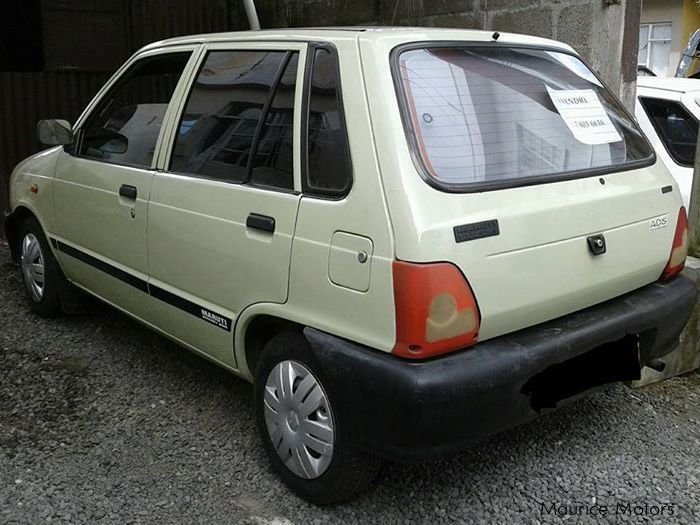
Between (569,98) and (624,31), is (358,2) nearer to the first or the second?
(624,31)

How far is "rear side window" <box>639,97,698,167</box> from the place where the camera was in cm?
581

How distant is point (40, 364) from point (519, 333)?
2848 millimetres

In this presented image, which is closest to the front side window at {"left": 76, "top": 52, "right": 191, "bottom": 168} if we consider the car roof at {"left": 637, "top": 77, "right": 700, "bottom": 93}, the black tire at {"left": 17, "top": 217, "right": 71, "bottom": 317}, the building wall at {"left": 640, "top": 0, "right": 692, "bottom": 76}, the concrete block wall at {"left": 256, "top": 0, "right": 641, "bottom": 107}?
the black tire at {"left": 17, "top": 217, "right": 71, "bottom": 317}

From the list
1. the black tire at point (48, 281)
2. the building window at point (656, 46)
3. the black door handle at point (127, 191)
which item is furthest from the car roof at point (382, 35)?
the building window at point (656, 46)

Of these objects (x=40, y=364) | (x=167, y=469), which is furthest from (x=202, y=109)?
(x=40, y=364)

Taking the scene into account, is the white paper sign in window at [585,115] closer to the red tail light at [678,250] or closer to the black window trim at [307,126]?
the red tail light at [678,250]

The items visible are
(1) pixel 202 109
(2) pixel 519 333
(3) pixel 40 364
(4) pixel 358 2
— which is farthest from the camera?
(4) pixel 358 2

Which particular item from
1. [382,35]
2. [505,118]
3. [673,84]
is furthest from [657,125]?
[382,35]

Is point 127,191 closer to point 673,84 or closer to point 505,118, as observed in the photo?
point 505,118

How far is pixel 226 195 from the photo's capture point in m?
3.20

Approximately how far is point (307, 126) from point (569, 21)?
274 centimetres

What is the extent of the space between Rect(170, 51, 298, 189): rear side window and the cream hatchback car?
1 cm

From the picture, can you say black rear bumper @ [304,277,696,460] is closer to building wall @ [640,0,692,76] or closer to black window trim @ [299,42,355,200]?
black window trim @ [299,42,355,200]

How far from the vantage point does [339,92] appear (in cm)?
279
